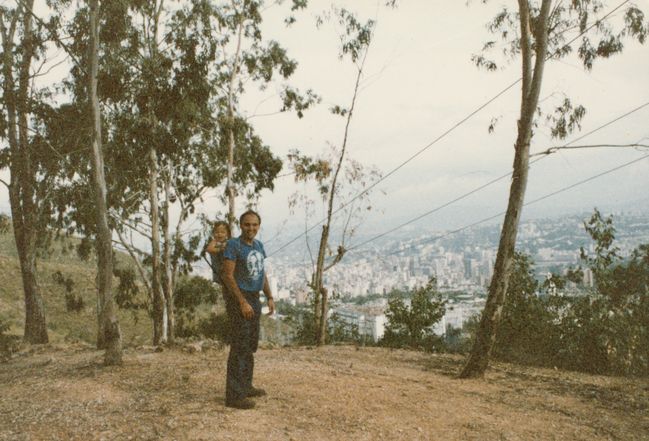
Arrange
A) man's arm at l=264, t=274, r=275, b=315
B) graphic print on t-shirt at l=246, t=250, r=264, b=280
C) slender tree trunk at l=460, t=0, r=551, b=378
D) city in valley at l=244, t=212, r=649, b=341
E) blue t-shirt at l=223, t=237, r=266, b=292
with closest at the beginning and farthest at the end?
1. blue t-shirt at l=223, t=237, r=266, b=292
2. graphic print on t-shirt at l=246, t=250, r=264, b=280
3. man's arm at l=264, t=274, r=275, b=315
4. slender tree trunk at l=460, t=0, r=551, b=378
5. city in valley at l=244, t=212, r=649, b=341

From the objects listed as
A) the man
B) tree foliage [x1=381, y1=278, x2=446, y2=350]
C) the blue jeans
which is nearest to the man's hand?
the man

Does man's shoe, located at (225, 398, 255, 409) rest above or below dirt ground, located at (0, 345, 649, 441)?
above

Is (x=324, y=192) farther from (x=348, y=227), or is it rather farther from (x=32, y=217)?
(x=32, y=217)

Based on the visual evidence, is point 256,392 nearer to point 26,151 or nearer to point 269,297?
point 269,297

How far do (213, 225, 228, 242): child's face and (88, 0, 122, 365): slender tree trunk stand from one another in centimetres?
285

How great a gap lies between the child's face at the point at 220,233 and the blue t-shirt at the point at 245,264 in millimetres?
1272

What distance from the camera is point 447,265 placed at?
4538 centimetres

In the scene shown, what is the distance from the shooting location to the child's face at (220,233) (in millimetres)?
6543

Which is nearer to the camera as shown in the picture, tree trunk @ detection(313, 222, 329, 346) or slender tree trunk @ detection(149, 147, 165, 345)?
tree trunk @ detection(313, 222, 329, 346)

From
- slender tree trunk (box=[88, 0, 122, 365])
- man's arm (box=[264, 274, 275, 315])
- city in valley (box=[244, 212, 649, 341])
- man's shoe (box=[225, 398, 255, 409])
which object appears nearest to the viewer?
man's shoe (box=[225, 398, 255, 409])

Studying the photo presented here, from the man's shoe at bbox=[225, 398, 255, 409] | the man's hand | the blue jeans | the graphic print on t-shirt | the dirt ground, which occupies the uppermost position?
the graphic print on t-shirt

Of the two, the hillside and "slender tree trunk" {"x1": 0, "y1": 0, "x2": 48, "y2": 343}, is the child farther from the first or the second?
the hillside

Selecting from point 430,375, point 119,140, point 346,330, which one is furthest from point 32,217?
point 430,375

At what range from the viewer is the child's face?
654 centimetres
